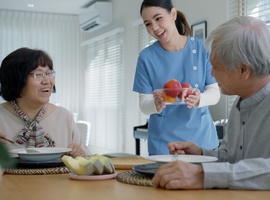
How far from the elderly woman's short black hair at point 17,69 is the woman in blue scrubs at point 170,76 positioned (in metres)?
0.54

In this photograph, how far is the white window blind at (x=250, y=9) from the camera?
3.78 metres

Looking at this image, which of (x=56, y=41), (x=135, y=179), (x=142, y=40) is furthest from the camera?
(x=56, y=41)

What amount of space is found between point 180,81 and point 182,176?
1.14 metres

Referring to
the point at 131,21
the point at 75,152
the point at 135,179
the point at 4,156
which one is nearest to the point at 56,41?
the point at 131,21

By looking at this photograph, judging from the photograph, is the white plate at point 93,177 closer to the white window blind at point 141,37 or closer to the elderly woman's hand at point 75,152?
the elderly woman's hand at point 75,152

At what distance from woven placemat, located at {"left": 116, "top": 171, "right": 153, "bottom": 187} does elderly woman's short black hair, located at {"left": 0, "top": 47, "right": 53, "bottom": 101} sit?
1.02m

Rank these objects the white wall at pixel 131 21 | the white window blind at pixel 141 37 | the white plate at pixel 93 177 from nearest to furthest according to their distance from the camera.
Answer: the white plate at pixel 93 177, the white wall at pixel 131 21, the white window blind at pixel 141 37

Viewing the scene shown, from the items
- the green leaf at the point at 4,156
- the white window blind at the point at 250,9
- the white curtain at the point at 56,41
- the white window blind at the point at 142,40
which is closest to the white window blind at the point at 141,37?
the white window blind at the point at 142,40

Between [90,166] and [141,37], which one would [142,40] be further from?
[90,166]

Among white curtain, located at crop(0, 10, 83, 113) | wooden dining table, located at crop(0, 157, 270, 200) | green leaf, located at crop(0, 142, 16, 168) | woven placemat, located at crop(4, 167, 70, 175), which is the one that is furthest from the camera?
white curtain, located at crop(0, 10, 83, 113)

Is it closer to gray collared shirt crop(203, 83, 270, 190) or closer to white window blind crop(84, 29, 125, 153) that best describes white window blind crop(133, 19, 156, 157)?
white window blind crop(84, 29, 125, 153)

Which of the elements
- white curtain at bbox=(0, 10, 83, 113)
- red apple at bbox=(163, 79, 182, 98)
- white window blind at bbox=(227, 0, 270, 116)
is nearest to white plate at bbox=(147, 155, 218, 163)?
red apple at bbox=(163, 79, 182, 98)

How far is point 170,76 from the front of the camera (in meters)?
2.20

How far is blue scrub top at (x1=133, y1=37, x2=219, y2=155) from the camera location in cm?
214
